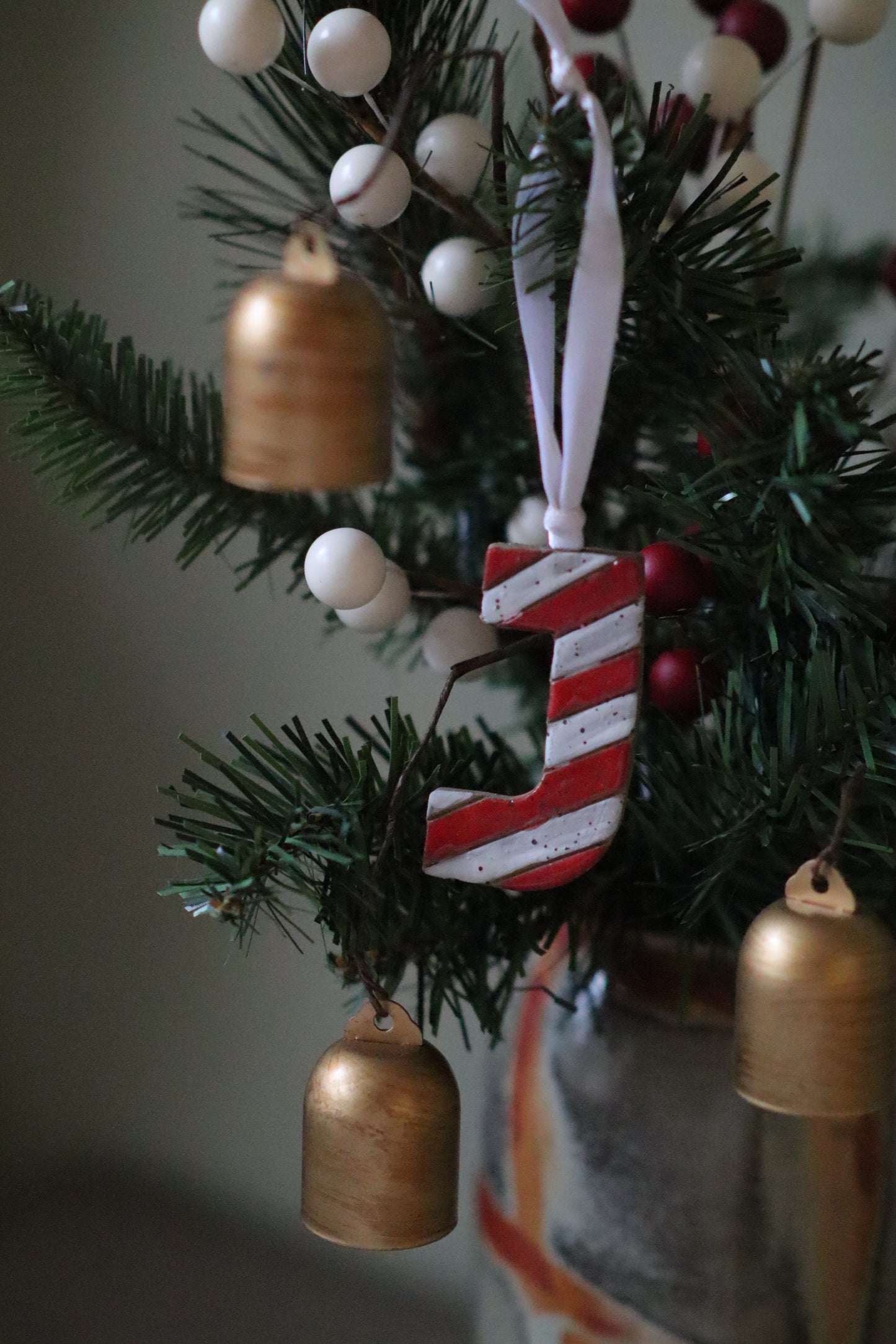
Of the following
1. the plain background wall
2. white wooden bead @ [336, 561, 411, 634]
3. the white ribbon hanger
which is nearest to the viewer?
the white ribbon hanger

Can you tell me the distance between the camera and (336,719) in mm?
720

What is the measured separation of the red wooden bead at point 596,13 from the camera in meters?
0.43

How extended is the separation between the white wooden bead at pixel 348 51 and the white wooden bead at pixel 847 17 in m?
0.17

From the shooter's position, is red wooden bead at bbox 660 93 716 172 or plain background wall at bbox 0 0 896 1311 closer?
red wooden bead at bbox 660 93 716 172

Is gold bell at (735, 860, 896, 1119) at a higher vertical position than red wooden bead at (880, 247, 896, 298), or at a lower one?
lower

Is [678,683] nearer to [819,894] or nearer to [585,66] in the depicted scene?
[819,894]

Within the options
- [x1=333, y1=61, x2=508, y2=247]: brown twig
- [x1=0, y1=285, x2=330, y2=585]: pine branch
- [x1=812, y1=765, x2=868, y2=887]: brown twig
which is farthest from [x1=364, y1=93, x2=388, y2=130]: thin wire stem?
[x1=812, y1=765, x2=868, y2=887]: brown twig

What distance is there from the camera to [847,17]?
411 mm

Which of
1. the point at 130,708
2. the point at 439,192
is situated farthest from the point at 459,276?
the point at 130,708

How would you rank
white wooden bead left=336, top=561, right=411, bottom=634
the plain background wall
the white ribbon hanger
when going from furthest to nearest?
the plain background wall, white wooden bead left=336, top=561, right=411, bottom=634, the white ribbon hanger

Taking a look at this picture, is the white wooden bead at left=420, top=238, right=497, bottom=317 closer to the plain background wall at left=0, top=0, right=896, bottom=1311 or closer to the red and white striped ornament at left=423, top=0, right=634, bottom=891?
the red and white striped ornament at left=423, top=0, right=634, bottom=891

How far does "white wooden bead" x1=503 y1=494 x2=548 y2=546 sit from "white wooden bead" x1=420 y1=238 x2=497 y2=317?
9 cm

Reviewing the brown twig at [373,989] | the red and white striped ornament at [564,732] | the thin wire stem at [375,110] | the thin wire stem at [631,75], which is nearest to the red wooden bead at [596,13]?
the thin wire stem at [631,75]

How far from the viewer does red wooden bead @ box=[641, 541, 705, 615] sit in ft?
1.24
